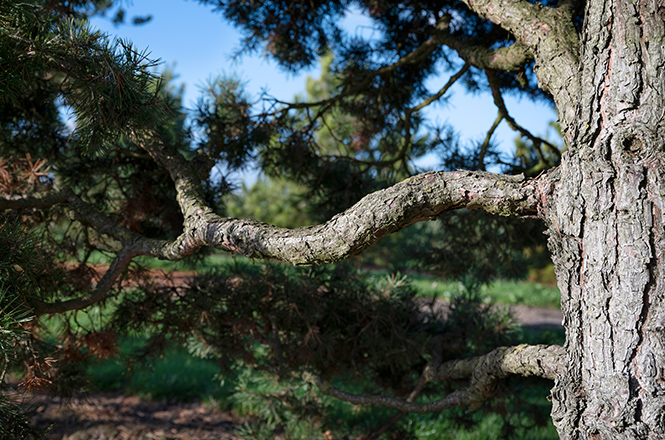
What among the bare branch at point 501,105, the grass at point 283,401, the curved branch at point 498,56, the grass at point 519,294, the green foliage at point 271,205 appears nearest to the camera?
the curved branch at point 498,56

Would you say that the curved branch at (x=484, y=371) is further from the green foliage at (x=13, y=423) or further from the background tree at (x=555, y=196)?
the green foliage at (x=13, y=423)

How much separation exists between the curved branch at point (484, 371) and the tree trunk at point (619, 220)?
0.23 metres

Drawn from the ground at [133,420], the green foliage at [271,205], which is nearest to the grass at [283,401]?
the ground at [133,420]

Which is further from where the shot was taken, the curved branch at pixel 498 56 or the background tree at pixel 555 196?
the curved branch at pixel 498 56

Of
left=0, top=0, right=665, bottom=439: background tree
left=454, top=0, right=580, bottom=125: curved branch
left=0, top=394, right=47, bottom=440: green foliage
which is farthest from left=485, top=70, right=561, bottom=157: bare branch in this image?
left=0, top=394, right=47, bottom=440: green foliage

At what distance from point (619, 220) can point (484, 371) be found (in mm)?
717

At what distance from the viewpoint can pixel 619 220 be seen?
0.92 m

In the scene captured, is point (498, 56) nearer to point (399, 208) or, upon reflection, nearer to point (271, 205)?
point (399, 208)

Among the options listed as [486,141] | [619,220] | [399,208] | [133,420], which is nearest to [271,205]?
[133,420]

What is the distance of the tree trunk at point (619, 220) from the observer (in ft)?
2.97

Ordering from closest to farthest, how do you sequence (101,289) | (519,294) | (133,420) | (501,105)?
1. (101,289)
2. (501,105)
3. (133,420)
4. (519,294)

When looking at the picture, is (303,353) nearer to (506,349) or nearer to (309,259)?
(506,349)

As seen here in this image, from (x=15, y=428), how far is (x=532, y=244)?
2.11 m

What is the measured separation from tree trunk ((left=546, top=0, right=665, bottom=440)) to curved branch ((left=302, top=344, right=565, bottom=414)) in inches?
9.2
